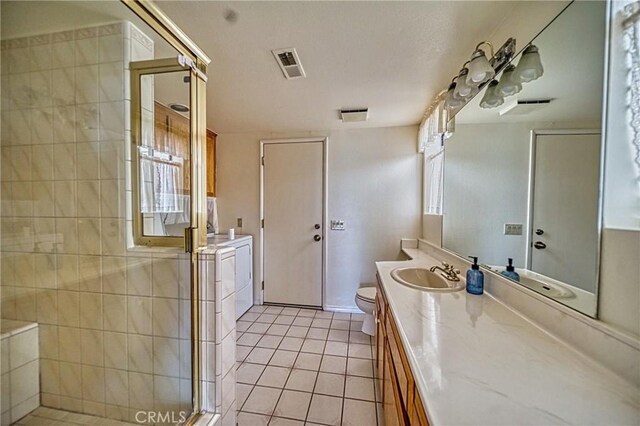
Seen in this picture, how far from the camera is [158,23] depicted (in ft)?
3.66

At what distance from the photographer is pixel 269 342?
227cm

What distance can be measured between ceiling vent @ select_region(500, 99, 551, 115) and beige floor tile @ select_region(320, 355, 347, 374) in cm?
200

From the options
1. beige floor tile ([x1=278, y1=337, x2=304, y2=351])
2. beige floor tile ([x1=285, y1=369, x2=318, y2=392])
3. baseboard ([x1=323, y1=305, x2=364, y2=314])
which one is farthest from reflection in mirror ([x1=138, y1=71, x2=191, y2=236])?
baseboard ([x1=323, y1=305, x2=364, y2=314])

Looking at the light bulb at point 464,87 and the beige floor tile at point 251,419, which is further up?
the light bulb at point 464,87

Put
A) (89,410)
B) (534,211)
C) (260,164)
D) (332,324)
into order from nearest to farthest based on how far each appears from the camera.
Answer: (534,211), (89,410), (332,324), (260,164)

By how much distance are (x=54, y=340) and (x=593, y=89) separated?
2770 millimetres

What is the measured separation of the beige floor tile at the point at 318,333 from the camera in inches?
93.1

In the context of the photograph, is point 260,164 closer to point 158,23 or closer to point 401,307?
point 158,23

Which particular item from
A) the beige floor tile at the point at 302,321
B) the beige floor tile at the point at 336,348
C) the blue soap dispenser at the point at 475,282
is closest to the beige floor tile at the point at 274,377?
the beige floor tile at the point at 336,348

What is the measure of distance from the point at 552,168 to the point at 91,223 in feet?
7.37

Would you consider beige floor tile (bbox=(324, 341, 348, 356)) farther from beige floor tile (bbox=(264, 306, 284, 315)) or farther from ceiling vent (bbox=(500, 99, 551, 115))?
ceiling vent (bbox=(500, 99, 551, 115))

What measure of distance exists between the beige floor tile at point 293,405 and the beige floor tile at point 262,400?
0.13 ft

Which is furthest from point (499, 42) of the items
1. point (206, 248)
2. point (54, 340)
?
point (54, 340)

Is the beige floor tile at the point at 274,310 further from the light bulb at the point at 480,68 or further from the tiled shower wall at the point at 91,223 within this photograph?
the light bulb at the point at 480,68
